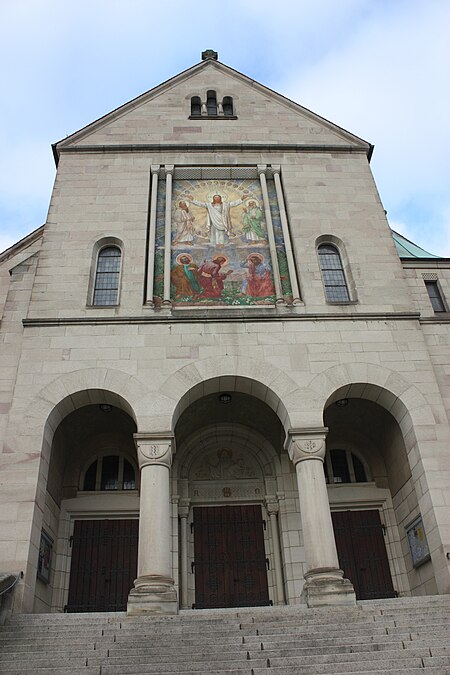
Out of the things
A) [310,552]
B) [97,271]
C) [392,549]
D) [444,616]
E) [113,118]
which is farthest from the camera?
[113,118]

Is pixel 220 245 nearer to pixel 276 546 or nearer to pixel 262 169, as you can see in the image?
pixel 262 169

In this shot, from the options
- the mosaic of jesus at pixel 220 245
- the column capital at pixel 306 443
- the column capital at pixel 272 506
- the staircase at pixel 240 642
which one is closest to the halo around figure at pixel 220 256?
the mosaic of jesus at pixel 220 245

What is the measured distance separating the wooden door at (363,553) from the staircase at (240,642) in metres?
4.12

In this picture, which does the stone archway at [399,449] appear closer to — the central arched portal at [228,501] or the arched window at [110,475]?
the central arched portal at [228,501]

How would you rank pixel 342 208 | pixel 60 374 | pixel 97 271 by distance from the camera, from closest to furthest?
pixel 60 374 < pixel 97 271 < pixel 342 208

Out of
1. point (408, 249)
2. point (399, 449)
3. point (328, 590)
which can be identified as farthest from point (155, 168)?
point (328, 590)

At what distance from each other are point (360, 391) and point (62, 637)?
8.32m

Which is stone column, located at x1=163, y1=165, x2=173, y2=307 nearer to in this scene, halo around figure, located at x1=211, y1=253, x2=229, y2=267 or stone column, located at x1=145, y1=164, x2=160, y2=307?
stone column, located at x1=145, y1=164, x2=160, y2=307

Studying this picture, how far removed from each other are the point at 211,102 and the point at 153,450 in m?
13.4

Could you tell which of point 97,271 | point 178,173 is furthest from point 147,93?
point 97,271

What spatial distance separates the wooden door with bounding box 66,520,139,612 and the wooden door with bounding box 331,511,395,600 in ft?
17.4

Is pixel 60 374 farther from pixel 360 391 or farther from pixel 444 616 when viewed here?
pixel 444 616

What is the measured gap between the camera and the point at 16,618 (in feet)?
33.9

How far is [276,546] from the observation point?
49.4 feet
